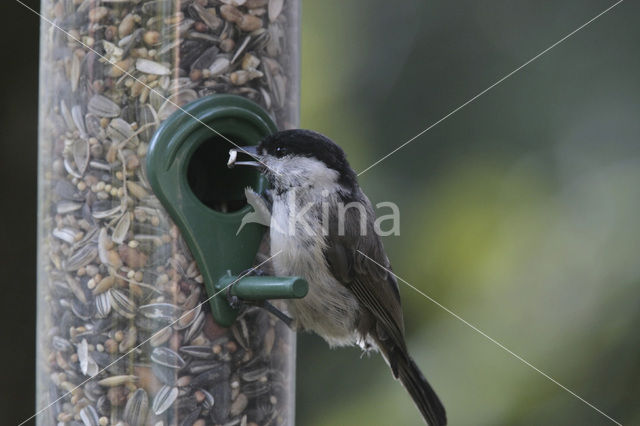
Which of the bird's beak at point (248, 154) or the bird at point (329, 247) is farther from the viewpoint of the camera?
the bird at point (329, 247)

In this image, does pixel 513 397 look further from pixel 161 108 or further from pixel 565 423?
pixel 161 108

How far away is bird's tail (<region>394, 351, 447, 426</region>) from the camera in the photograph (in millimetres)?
3301

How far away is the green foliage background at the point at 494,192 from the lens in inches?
157

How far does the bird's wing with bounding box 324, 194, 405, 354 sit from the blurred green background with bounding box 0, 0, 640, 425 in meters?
0.82

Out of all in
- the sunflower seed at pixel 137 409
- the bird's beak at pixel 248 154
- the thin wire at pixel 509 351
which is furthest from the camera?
the thin wire at pixel 509 351

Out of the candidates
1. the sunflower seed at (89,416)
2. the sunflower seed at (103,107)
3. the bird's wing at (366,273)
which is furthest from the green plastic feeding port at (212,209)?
the sunflower seed at (89,416)

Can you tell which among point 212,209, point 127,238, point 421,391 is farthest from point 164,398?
point 421,391

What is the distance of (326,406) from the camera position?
4.20m

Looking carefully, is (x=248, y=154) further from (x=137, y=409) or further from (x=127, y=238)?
(x=137, y=409)

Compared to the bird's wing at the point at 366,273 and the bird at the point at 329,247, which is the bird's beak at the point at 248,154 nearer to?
the bird at the point at 329,247

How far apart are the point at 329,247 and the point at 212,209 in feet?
1.32

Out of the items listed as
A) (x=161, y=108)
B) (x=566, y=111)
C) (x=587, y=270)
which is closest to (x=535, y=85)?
(x=566, y=111)

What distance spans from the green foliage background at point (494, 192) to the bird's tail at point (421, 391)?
0.63 m

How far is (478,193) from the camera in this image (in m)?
4.19
